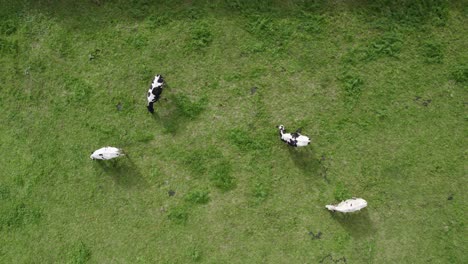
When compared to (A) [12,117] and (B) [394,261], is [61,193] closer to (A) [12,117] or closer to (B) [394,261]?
(A) [12,117]

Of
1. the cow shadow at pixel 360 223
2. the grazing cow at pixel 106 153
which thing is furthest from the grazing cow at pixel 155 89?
the cow shadow at pixel 360 223

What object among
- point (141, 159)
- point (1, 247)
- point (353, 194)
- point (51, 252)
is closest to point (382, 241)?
point (353, 194)

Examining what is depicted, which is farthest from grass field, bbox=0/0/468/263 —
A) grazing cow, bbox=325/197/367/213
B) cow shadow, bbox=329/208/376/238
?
grazing cow, bbox=325/197/367/213

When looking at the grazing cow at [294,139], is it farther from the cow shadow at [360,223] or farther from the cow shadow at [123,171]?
the cow shadow at [123,171]

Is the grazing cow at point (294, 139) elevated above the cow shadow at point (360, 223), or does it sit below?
above

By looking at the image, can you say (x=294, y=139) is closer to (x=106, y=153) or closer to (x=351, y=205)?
(x=351, y=205)

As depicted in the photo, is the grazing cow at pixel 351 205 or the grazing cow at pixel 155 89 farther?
the grazing cow at pixel 155 89

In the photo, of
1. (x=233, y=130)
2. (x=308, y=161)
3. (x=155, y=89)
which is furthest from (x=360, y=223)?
(x=155, y=89)
